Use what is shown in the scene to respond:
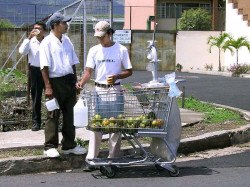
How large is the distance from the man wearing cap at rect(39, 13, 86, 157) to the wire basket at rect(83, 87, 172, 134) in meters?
0.49

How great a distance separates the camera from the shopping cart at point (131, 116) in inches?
257

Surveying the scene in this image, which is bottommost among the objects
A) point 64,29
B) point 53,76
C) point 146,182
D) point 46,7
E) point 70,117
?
point 146,182

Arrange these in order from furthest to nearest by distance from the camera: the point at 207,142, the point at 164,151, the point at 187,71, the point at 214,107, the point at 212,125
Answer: the point at 187,71 → the point at 214,107 → the point at 212,125 → the point at 207,142 → the point at 164,151

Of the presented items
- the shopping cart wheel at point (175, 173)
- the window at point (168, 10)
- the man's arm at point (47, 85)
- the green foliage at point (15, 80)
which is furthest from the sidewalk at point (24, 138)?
the window at point (168, 10)

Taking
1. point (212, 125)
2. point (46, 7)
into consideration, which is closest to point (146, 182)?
point (212, 125)

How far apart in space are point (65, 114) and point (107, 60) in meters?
0.99

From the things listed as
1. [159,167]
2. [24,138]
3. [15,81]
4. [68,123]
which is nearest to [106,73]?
[68,123]

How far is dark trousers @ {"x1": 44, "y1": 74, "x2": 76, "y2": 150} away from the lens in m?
6.98

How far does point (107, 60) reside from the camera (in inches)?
269

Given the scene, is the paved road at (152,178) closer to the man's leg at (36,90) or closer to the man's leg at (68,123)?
the man's leg at (68,123)

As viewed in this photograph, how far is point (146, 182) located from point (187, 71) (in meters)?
24.5

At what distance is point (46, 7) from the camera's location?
11359mm

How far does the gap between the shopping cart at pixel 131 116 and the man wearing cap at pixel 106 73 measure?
1cm

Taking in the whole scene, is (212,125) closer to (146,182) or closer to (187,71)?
(146,182)
